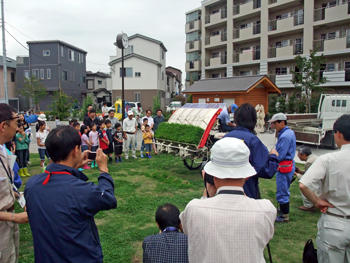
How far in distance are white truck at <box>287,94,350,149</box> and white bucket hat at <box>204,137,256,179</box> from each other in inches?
439

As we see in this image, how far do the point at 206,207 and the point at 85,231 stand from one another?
88 centimetres

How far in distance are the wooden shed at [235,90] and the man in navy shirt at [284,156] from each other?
12308mm

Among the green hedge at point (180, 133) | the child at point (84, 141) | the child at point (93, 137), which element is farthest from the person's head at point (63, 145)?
the child at point (93, 137)

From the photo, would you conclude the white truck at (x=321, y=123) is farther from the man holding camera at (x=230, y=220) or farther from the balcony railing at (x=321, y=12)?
the balcony railing at (x=321, y=12)

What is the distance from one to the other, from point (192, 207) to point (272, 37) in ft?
93.7

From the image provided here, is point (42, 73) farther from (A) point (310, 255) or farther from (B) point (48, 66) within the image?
(A) point (310, 255)

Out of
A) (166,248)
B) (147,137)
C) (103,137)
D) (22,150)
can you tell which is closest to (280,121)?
(166,248)

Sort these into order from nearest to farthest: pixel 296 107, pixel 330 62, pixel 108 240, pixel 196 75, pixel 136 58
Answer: pixel 108 240 < pixel 296 107 < pixel 330 62 < pixel 136 58 < pixel 196 75

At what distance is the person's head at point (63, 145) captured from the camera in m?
1.90

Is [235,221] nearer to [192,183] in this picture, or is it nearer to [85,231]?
[85,231]

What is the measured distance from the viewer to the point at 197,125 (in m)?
7.30

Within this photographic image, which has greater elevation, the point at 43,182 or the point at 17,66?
the point at 17,66

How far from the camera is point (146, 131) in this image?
10531mm

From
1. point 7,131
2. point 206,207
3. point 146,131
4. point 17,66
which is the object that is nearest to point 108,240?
point 7,131
